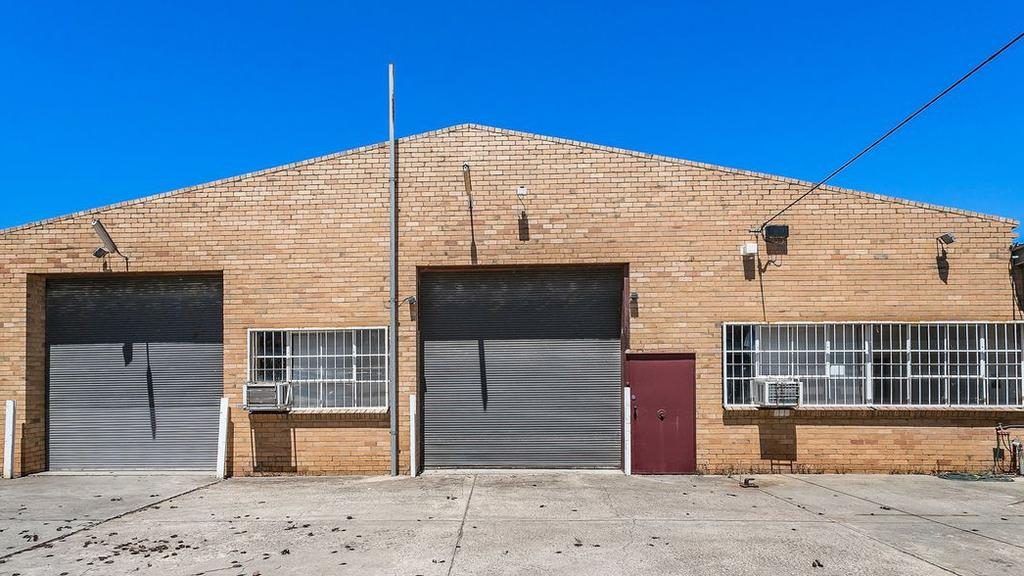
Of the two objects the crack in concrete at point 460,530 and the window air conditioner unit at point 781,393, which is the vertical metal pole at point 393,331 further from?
the window air conditioner unit at point 781,393

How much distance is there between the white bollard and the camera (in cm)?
1019

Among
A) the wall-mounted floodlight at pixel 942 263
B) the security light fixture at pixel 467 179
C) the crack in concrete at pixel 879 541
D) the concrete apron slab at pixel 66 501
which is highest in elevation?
the security light fixture at pixel 467 179

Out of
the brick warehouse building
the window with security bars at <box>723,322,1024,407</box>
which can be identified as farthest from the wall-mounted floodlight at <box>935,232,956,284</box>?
the window with security bars at <box>723,322,1024,407</box>

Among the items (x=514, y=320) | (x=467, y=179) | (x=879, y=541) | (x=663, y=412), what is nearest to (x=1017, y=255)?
(x=663, y=412)

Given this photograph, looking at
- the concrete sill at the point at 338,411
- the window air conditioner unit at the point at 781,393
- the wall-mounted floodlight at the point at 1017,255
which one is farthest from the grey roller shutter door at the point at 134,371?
the wall-mounted floodlight at the point at 1017,255

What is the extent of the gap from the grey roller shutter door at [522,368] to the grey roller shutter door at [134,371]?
363 cm

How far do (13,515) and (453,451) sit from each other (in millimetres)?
5724

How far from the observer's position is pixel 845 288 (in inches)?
399

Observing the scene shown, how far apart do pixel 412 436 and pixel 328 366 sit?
1.73 m

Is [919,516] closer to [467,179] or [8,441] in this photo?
[467,179]

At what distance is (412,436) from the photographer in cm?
1021

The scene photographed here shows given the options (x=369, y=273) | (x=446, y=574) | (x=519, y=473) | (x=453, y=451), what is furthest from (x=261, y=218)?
(x=446, y=574)

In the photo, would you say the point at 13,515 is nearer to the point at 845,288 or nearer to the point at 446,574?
the point at 446,574

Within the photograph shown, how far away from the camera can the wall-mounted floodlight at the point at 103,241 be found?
401 inches
